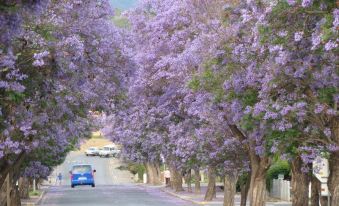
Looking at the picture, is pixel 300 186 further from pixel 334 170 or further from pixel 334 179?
pixel 334 179

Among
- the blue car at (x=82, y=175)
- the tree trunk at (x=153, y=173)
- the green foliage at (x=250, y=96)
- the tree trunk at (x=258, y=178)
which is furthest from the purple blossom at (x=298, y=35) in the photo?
the tree trunk at (x=153, y=173)

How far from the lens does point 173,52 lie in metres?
28.2

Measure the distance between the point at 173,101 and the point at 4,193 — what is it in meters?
7.65

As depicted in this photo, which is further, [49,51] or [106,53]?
[106,53]

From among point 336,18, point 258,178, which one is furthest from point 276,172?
point 336,18

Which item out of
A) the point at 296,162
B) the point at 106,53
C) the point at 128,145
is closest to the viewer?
the point at 106,53

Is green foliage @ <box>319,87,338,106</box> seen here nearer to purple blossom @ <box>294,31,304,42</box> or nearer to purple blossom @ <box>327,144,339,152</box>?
purple blossom @ <box>327,144,339,152</box>

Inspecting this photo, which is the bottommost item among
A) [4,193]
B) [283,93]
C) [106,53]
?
[4,193]

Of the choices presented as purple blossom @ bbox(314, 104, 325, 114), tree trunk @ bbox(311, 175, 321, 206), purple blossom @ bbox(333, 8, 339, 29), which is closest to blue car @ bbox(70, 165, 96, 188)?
tree trunk @ bbox(311, 175, 321, 206)

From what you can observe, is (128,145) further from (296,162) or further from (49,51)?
(49,51)

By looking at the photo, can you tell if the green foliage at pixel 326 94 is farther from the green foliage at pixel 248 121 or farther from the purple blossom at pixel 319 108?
the green foliage at pixel 248 121

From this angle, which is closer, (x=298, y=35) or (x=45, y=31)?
(x=298, y=35)

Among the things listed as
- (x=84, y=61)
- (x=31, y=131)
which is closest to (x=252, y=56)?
(x=84, y=61)

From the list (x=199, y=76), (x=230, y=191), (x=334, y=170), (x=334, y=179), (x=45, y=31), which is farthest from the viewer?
(x=230, y=191)
